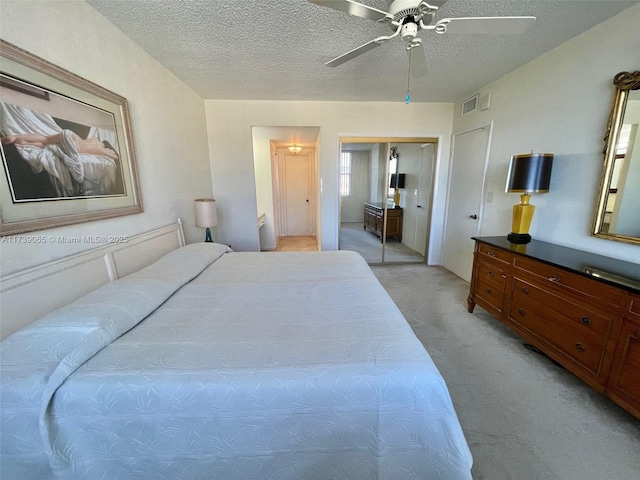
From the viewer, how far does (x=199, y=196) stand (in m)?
3.20

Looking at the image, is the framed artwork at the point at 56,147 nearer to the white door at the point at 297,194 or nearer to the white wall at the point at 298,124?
the white wall at the point at 298,124

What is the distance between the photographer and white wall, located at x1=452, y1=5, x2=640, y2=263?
1753 millimetres

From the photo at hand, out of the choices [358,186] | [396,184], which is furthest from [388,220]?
[358,186]

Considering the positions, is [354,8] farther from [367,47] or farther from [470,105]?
[470,105]

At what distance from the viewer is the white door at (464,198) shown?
3.14 metres

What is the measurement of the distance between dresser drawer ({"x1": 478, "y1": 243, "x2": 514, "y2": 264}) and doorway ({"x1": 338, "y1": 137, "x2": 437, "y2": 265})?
173 cm

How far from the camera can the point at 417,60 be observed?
1.76m

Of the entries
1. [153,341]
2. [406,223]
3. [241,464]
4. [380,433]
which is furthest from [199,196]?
[406,223]

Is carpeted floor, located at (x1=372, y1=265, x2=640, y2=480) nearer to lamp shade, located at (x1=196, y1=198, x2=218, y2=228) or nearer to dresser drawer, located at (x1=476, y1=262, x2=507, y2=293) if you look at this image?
dresser drawer, located at (x1=476, y1=262, x2=507, y2=293)

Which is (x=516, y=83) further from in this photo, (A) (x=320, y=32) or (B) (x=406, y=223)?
(B) (x=406, y=223)

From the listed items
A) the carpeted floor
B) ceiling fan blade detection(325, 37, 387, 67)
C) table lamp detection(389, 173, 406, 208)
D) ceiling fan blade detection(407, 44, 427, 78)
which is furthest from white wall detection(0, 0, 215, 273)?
table lamp detection(389, 173, 406, 208)

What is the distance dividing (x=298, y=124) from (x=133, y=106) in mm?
2129

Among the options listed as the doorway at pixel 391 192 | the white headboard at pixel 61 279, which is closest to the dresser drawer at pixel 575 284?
the doorway at pixel 391 192

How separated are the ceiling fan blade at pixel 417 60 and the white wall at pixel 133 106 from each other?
7.02 feet
